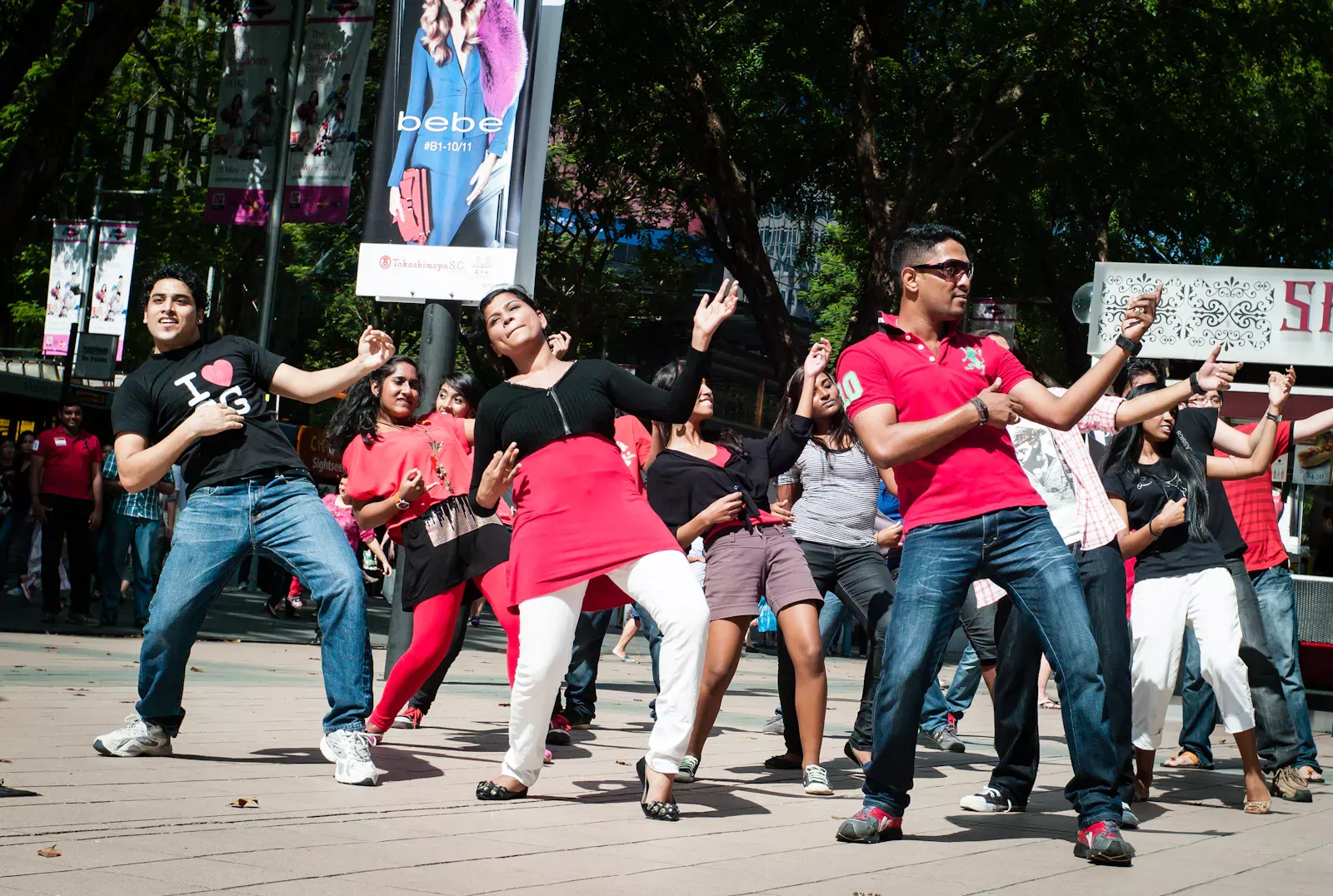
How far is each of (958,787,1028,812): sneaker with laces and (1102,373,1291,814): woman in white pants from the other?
2.50 ft

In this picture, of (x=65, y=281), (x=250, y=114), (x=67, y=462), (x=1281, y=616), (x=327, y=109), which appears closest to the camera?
(x=1281, y=616)

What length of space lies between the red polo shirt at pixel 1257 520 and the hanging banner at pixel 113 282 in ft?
64.8

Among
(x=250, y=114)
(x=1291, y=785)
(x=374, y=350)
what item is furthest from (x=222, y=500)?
(x=250, y=114)

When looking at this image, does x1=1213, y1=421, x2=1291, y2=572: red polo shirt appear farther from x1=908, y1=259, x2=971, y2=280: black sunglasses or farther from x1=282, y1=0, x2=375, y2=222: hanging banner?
x1=282, y1=0, x2=375, y2=222: hanging banner

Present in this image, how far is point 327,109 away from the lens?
16531 mm

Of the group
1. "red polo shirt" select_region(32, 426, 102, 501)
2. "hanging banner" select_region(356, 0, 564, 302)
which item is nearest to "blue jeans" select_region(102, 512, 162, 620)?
"red polo shirt" select_region(32, 426, 102, 501)

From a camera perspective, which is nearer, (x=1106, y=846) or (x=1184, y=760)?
(x=1106, y=846)

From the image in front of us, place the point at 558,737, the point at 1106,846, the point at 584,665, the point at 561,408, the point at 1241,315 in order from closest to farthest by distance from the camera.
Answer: the point at 1106,846, the point at 561,408, the point at 558,737, the point at 584,665, the point at 1241,315

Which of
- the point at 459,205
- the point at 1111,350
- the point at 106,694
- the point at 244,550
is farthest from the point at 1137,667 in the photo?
the point at 106,694

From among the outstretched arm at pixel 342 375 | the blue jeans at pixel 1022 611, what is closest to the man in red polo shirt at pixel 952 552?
the blue jeans at pixel 1022 611

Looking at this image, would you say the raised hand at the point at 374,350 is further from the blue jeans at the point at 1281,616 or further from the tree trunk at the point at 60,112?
the tree trunk at the point at 60,112

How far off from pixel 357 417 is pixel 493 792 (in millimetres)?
2150

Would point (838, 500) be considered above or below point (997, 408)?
below

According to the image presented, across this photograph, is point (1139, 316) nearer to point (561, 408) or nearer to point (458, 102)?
point (561, 408)
